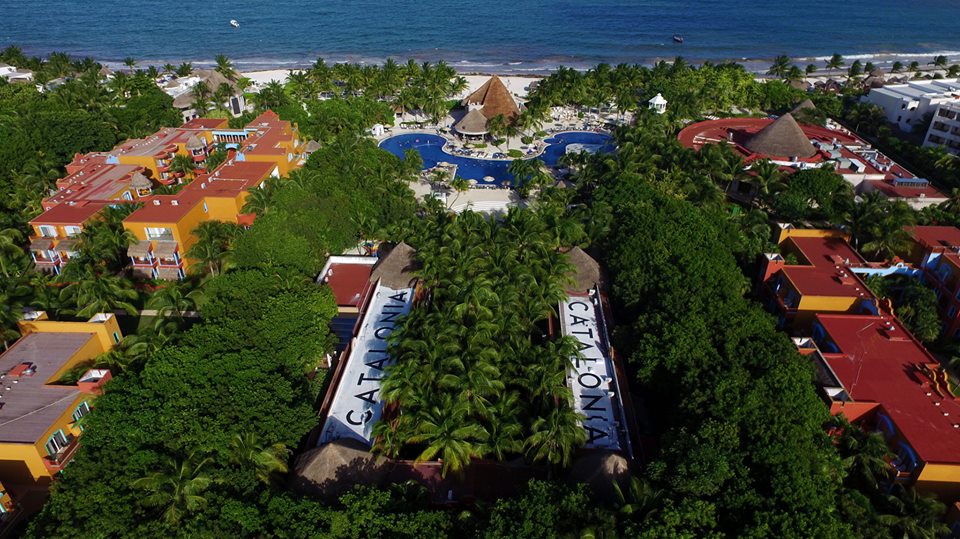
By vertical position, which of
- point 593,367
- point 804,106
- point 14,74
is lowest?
point 593,367

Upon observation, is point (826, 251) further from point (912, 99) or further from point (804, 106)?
point (912, 99)

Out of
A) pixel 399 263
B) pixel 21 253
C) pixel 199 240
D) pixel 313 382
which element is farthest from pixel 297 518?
pixel 21 253

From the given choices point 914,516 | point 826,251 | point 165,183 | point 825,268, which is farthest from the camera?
point 165,183

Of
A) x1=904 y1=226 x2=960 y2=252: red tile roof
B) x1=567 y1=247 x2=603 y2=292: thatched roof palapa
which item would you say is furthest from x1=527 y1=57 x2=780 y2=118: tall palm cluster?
x1=567 y1=247 x2=603 y2=292: thatched roof palapa

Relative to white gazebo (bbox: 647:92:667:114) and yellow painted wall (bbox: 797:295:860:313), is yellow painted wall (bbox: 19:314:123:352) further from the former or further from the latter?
white gazebo (bbox: 647:92:667:114)

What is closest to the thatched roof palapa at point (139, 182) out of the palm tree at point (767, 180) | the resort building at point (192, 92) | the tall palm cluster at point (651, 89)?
the resort building at point (192, 92)

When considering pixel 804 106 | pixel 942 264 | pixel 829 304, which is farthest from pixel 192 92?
pixel 942 264
